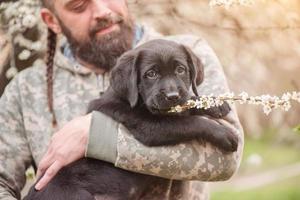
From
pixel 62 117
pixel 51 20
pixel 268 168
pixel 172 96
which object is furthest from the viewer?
pixel 268 168

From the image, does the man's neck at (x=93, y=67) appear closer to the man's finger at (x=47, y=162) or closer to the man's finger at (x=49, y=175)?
the man's finger at (x=47, y=162)

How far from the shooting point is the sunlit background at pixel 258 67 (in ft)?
12.7

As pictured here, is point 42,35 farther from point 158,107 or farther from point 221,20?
point 158,107

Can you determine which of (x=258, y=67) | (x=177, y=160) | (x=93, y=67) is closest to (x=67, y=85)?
(x=93, y=67)

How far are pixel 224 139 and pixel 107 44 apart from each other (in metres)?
0.83

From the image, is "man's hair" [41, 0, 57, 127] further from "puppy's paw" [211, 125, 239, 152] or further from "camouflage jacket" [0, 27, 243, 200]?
"puppy's paw" [211, 125, 239, 152]

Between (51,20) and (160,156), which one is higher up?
(160,156)

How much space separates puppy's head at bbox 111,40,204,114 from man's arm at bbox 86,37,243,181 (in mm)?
132

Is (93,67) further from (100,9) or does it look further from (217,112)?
(217,112)

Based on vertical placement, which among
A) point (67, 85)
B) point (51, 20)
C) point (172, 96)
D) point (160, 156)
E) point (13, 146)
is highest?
point (172, 96)

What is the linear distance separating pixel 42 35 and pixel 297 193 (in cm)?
168

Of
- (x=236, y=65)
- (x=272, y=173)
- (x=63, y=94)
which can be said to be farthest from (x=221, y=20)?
(x=63, y=94)

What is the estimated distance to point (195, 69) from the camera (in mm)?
2801

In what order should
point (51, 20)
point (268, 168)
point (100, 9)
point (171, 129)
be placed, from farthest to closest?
point (268, 168) → point (51, 20) → point (100, 9) → point (171, 129)
